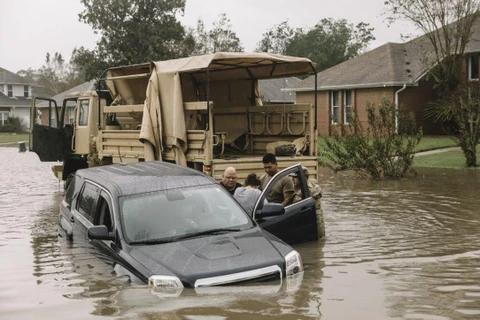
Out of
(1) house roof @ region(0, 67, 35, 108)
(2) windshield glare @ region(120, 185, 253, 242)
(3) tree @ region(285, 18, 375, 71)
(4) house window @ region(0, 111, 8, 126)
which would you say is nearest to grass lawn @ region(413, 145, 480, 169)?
(2) windshield glare @ region(120, 185, 253, 242)

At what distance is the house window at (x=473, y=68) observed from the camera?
36.3 meters

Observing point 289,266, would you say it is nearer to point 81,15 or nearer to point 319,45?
point 81,15

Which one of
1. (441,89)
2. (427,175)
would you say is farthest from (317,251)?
(441,89)

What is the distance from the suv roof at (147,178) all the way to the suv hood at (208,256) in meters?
1.05

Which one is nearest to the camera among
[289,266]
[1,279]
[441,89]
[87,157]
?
[289,266]

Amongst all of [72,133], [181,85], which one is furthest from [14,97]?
[181,85]

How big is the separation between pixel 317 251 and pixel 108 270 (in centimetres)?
342

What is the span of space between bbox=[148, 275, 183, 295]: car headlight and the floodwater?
7cm

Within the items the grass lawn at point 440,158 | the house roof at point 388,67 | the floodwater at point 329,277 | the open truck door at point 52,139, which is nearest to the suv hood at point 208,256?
the floodwater at point 329,277

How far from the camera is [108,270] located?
819 cm

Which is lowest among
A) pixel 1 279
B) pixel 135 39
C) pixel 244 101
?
pixel 1 279

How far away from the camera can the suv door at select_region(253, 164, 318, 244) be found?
32.8 feet

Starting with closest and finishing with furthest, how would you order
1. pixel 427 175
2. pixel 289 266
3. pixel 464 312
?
pixel 464 312
pixel 289 266
pixel 427 175

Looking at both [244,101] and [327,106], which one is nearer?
[244,101]
